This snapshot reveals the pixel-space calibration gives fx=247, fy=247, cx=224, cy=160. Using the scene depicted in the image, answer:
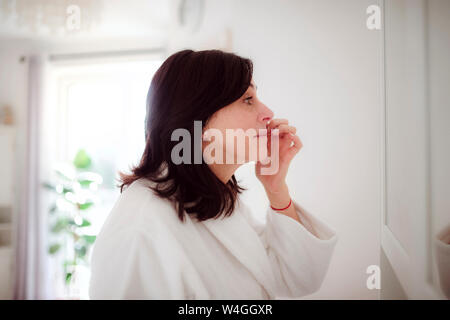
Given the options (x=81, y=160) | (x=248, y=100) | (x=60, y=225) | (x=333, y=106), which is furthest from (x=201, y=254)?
(x=60, y=225)

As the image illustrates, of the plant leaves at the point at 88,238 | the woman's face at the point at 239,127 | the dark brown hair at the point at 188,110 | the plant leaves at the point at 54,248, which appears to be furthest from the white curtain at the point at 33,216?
the woman's face at the point at 239,127

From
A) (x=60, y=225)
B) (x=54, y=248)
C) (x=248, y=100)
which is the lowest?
(x=54, y=248)

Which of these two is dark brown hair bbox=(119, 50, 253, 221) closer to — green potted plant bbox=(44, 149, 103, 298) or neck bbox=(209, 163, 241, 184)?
neck bbox=(209, 163, 241, 184)

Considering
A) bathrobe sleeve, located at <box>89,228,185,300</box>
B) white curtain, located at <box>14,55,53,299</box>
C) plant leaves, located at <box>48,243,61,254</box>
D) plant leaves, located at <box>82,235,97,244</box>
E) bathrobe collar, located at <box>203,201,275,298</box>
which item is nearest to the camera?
bathrobe sleeve, located at <box>89,228,185,300</box>

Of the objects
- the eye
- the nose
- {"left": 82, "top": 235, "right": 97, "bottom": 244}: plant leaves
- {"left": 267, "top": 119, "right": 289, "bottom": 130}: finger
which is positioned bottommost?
{"left": 82, "top": 235, "right": 97, "bottom": 244}: plant leaves

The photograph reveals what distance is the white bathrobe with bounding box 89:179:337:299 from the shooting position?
15.8 inches

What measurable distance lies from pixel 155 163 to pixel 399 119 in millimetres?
499

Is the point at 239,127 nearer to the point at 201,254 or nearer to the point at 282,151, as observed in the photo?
the point at 282,151

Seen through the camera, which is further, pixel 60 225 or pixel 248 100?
pixel 60 225

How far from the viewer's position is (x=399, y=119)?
492mm

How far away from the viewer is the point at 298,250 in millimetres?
540

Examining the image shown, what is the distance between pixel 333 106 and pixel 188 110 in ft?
1.13

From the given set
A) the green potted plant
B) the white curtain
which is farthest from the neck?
the green potted plant

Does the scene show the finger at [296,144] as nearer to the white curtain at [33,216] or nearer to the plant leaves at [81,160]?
the white curtain at [33,216]
